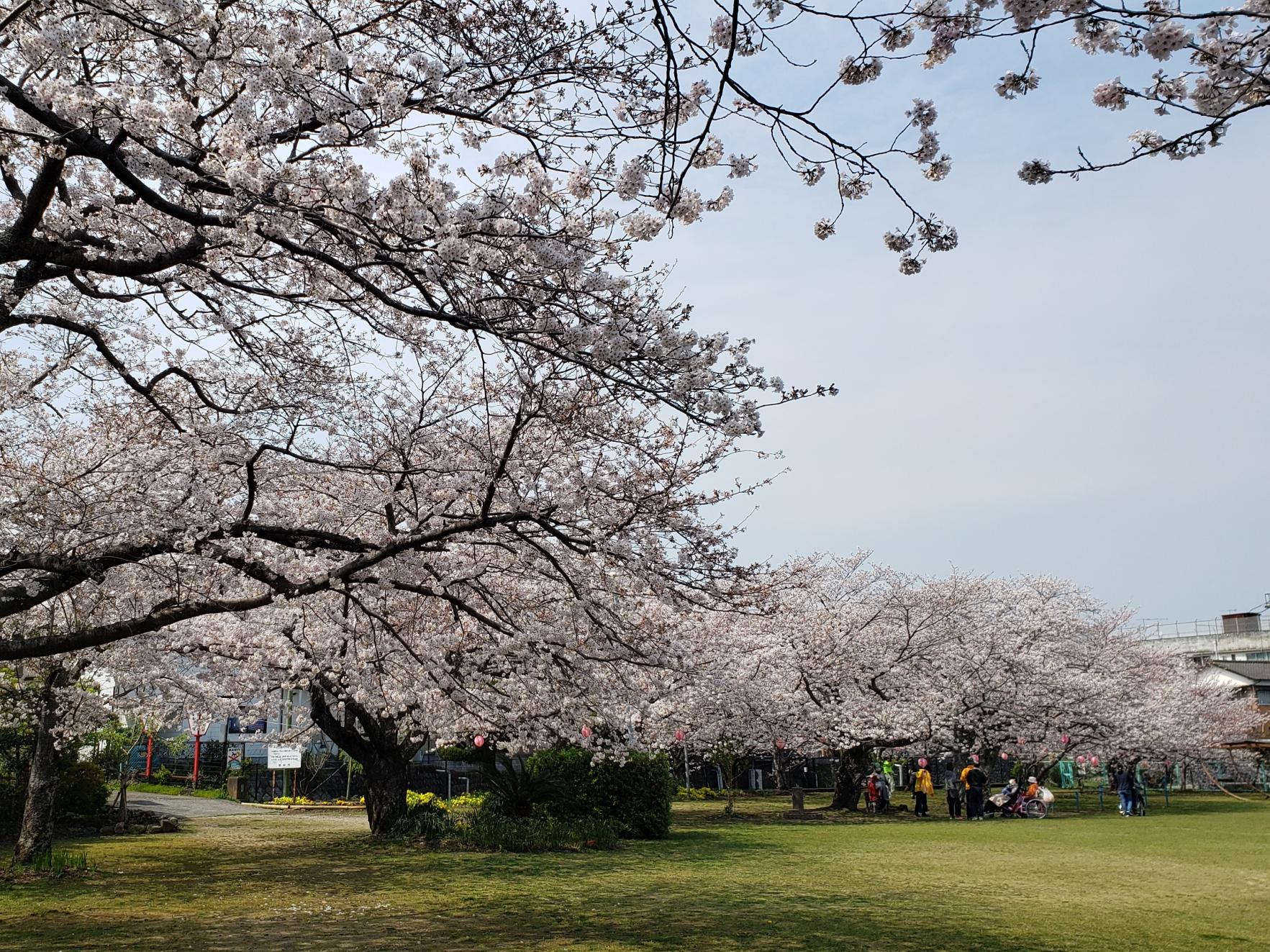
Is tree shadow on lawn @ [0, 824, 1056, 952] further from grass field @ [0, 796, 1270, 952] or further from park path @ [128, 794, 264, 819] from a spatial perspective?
park path @ [128, 794, 264, 819]

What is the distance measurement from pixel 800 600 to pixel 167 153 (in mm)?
25056

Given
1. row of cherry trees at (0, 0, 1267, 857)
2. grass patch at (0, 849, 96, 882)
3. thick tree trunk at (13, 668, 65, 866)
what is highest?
row of cherry trees at (0, 0, 1267, 857)

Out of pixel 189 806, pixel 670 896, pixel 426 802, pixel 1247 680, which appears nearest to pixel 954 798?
pixel 426 802

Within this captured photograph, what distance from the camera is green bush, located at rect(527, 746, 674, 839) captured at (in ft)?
52.7

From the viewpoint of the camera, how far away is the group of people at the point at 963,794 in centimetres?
2314

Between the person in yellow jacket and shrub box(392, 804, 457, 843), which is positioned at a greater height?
shrub box(392, 804, 457, 843)

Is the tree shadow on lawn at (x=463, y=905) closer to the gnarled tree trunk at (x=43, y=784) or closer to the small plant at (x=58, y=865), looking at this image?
the small plant at (x=58, y=865)

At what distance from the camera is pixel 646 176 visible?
4.88 metres

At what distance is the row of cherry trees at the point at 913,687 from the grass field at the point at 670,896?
5832 millimetres

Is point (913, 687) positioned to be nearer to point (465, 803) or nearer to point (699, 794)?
point (699, 794)

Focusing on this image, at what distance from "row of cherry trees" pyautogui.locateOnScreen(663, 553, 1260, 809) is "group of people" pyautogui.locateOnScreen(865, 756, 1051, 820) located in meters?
0.59

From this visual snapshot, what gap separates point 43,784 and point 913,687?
19.2 metres

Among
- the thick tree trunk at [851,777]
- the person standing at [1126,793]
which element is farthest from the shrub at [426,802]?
the person standing at [1126,793]

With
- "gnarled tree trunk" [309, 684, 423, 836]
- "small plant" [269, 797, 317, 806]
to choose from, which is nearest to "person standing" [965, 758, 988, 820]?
"gnarled tree trunk" [309, 684, 423, 836]
